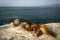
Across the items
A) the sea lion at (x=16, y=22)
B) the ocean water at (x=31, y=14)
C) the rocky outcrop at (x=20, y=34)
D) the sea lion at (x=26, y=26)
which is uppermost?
the ocean water at (x=31, y=14)

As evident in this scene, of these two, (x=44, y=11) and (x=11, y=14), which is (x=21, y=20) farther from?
(x=44, y=11)

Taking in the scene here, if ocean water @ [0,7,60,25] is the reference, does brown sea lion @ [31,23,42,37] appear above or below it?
below

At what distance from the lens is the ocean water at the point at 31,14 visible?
0.93 metres

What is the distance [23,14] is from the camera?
0.97m

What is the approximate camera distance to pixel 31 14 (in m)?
0.99

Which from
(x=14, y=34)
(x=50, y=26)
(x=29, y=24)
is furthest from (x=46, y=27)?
(x=14, y=34)

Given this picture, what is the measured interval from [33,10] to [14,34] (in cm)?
28

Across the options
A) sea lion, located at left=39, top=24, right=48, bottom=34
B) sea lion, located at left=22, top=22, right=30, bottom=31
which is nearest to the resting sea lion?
sea lion, located at left=39, top=24, right=48, bottom=34

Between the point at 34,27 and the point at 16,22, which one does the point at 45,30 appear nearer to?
the point at 34,27

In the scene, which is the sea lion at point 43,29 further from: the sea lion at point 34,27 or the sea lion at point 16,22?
the sea lion at point 16,22

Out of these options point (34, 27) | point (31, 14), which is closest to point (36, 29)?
point (34, 27)

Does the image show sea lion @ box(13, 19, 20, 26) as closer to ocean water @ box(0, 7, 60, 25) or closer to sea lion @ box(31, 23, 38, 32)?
ocean water @ box(0, 7, 60, 25)

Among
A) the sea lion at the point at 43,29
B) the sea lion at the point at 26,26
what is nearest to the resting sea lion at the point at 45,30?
the sea lion at the point at 43,29

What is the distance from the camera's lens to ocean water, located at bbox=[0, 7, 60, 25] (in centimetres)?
93
